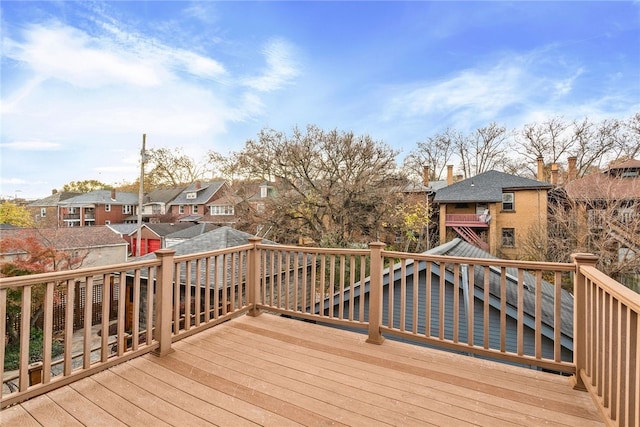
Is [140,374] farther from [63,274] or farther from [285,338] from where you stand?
[285,338]

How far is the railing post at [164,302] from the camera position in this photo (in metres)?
2.68

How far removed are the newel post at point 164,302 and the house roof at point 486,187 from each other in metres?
18.8

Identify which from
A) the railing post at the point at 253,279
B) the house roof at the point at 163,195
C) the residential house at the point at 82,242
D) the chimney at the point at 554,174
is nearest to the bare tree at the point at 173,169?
the house roof at the point at 163,195

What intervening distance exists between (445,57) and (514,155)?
51.4 feet

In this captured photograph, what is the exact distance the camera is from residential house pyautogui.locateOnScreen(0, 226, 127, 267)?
12.3 m

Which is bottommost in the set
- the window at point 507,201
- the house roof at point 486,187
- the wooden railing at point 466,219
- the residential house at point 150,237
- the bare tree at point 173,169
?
the residential house at point 150,237

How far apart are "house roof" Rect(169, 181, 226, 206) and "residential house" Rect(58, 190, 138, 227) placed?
5746mm

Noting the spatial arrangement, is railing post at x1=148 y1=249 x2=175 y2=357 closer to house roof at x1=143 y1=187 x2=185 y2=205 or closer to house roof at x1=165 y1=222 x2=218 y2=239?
house roof at x1=165 y1=222 x2=218 y2=239

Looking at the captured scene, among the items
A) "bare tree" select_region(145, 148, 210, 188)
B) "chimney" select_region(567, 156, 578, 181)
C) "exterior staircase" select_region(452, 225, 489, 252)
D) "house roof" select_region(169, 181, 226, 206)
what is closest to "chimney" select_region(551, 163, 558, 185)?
"chimney" select_region(567, 156, 578, 181)

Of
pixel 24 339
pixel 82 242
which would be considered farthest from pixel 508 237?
pixel 82 242

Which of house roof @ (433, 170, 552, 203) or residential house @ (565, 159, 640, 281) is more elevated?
house roof @ (433, 170, 552, 203)

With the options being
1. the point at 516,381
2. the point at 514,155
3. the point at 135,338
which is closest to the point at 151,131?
the point at 135,338

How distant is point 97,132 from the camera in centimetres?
1385

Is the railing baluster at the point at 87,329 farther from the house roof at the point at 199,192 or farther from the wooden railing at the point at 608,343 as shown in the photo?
the house roof at the point at 199,192
